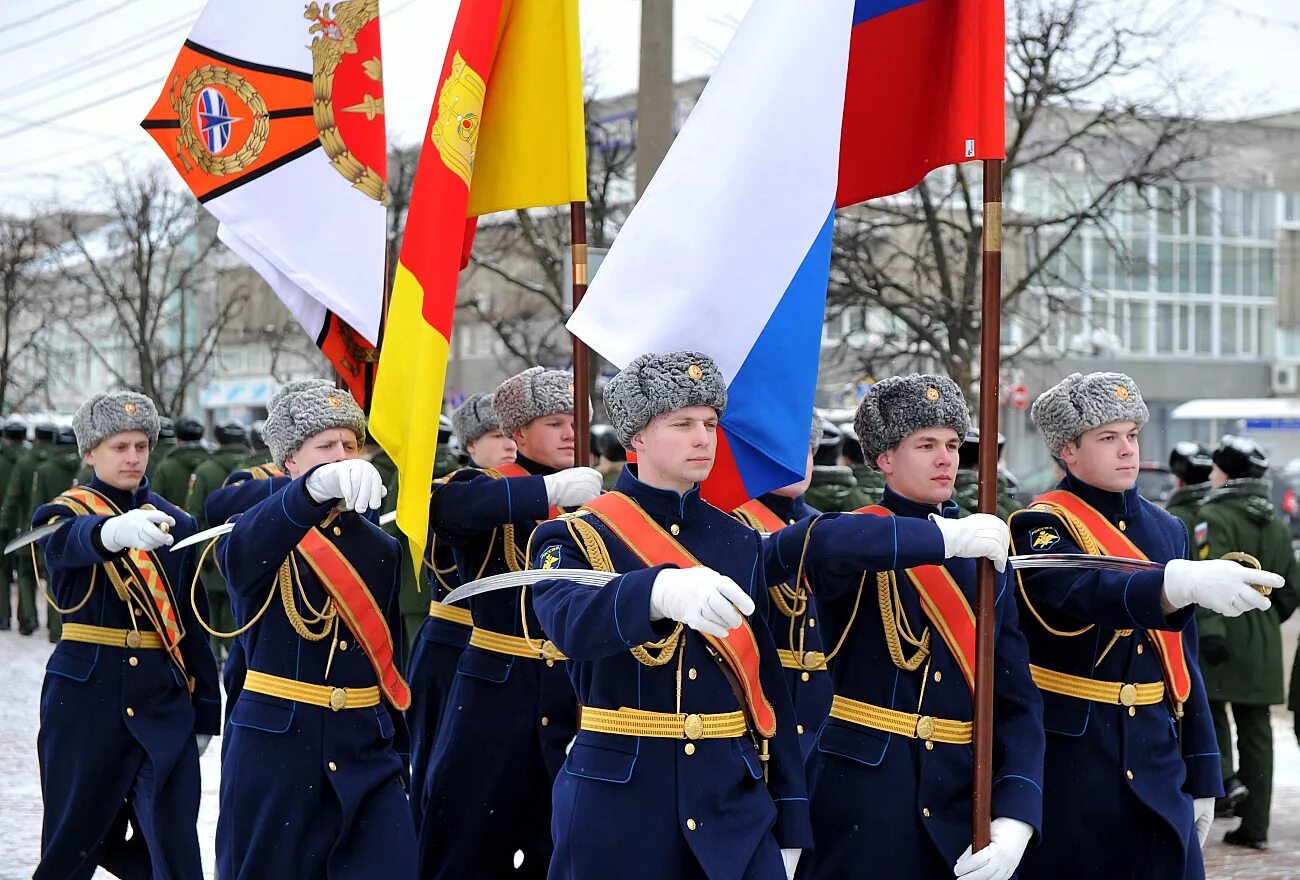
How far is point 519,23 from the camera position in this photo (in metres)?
5.89

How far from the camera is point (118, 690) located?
22.6ft

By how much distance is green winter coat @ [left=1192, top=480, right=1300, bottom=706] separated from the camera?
8.90 metres

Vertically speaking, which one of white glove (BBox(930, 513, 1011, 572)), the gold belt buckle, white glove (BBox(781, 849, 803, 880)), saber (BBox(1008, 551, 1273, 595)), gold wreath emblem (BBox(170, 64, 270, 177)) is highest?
gold wreath emblem (BBox(170, 64, 270, 177))

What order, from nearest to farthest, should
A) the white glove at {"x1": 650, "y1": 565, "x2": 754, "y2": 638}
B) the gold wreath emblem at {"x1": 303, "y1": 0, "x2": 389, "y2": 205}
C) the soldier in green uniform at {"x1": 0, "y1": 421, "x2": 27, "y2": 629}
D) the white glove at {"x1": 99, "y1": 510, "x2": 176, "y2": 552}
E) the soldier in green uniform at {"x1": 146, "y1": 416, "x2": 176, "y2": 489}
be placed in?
1. the white glove at {"x1": 650, "y1": 565, "x2": 754, "y2": 638}
2. the white glove at {"x1": 99, "y1": 510, "x2": 176, "y2": 552}
3. the gold wreath emblem at {"x1": 303, "y1": 0, "x2": 389, "y2": 205}
4. the soldier in green uniform at {"x1": 146, "y1": 416, "x2": 176, "y2": 489}
5. the soldier in green uniform at {"x1": 0, "y1": 421, "x2": 27, "y2": 629}

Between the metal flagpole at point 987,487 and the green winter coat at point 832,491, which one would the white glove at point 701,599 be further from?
the green winter coat at point 832,491

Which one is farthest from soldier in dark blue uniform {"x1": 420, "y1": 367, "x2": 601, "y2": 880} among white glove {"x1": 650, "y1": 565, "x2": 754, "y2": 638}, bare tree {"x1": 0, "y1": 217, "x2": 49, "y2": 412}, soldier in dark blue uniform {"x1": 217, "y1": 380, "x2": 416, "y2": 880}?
bare tree {"x1": 0, "y1": 217, "x2": 49, "y2": 412}

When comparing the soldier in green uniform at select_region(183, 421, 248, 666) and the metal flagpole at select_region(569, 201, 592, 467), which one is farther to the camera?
the soldier in green uniform at select_region(183, 421, 248, 666)

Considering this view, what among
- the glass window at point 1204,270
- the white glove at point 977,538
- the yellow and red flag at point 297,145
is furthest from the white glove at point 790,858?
the glass window at point 1204,270

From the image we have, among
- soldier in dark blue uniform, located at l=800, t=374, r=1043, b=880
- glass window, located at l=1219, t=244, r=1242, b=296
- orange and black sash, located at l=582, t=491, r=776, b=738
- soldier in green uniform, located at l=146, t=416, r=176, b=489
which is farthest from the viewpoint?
glass window, located at l=1219, t=244, r=1242, b=296

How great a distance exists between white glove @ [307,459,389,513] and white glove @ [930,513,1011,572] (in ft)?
5.33

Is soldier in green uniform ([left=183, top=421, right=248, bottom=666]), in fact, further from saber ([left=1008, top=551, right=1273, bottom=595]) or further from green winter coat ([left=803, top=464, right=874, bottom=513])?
saber ([left=1008, top=551, right=1273, bottom=595])

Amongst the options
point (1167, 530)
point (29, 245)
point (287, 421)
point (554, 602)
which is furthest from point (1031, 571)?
point (29, 245)

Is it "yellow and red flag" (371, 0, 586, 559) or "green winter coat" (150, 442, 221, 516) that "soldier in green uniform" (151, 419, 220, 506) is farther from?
"yellow and red flag" (371, 0, 586, 559)

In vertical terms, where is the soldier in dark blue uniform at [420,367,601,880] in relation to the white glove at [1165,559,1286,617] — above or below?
below
